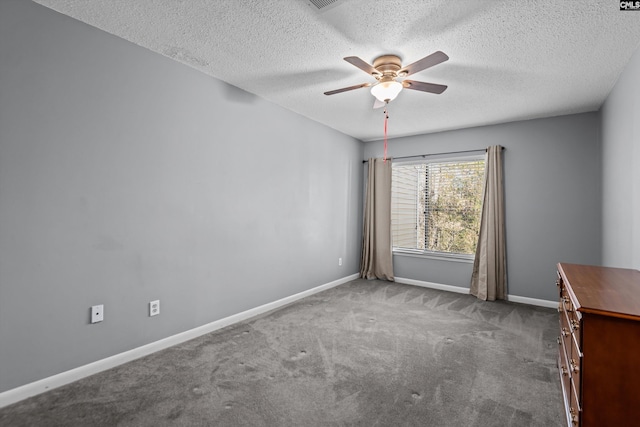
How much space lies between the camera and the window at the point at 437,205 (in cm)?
455

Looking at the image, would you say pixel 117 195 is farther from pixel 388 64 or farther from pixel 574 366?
pixel 574 366

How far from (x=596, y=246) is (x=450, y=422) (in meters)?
3.25

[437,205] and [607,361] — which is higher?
[437,205]

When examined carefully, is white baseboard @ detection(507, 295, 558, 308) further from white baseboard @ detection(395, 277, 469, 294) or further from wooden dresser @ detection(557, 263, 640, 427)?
wooden dresser @ detection(557, 263, 640, 427)

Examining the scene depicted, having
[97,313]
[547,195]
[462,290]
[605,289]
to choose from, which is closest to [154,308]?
[97,313]

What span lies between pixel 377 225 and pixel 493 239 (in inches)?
68.9

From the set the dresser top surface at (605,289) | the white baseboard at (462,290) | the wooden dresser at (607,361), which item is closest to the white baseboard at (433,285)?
the white baseboard at (462,290)

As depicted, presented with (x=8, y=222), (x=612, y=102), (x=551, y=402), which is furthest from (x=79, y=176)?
(x=612, y=102)

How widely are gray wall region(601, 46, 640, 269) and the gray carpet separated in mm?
1015

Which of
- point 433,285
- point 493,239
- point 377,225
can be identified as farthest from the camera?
point 377,225

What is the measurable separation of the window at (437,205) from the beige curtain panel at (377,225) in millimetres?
144

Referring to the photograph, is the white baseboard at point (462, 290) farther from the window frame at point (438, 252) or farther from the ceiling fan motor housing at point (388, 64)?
the ceiling fan motor housing at point (388, 64)

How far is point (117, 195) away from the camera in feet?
7.59

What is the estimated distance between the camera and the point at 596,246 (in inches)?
142
